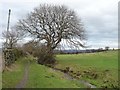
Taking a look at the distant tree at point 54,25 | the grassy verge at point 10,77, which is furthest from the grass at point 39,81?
the distant tree at point 54,25

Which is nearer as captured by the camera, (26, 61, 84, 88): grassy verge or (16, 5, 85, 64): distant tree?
(26, 61, 84, 88): grassy verge

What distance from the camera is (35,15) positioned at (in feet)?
185

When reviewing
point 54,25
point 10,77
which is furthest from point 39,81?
point 54,25

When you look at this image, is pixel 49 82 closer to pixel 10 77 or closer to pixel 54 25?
pixel 10 77

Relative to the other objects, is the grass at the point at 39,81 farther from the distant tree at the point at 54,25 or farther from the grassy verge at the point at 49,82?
the distant tree at the point at 54,25

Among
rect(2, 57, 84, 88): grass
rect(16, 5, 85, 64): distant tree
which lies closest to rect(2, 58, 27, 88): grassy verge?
rect(2, 57, 84, 88): grass

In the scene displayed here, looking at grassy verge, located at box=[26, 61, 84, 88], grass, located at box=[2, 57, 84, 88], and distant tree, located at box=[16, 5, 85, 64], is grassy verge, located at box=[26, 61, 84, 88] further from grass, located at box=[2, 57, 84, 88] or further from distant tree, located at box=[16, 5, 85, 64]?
distant tree, located at box=[16, 5, 85, 64]

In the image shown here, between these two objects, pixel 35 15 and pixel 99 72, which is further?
pixel 35 15

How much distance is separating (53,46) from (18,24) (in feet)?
28.7

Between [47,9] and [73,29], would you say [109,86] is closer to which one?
[73,29]

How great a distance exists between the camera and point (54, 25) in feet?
183

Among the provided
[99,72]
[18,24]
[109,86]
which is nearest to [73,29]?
[18,24]

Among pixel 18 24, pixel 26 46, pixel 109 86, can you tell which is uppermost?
pixel 18 24

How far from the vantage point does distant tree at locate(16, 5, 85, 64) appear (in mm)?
54750
